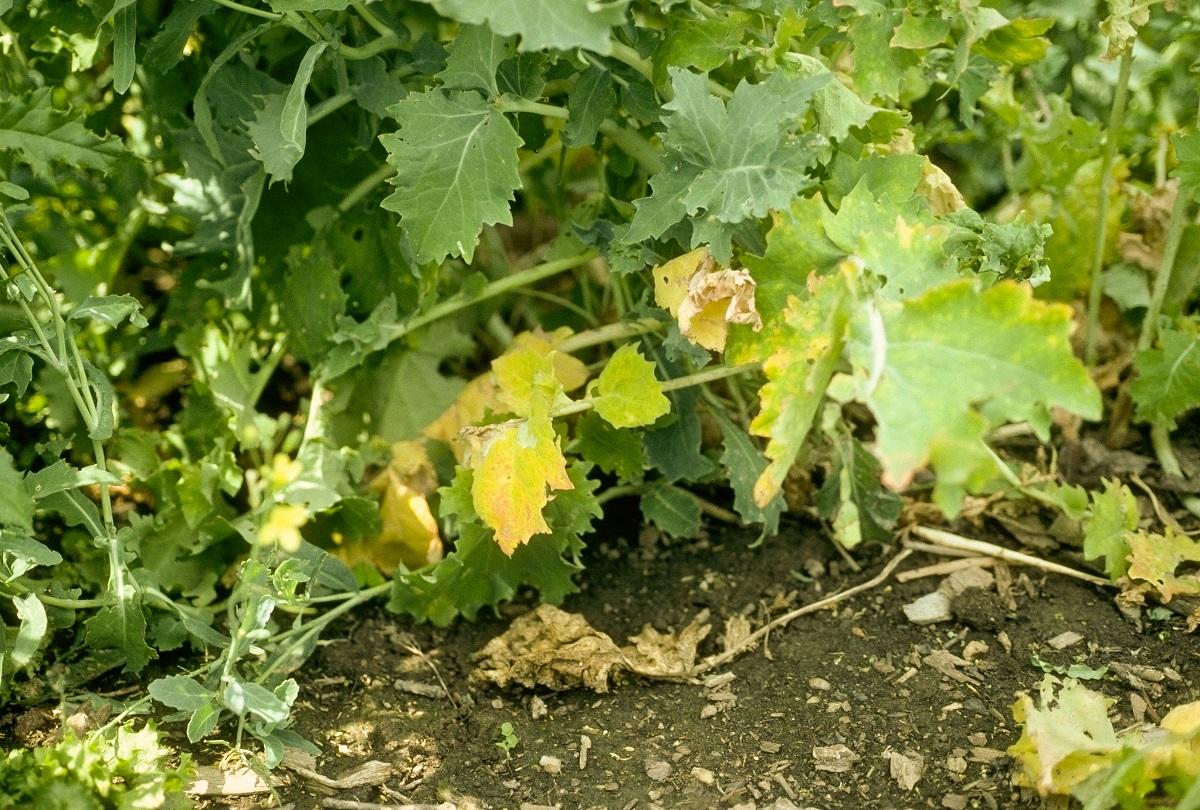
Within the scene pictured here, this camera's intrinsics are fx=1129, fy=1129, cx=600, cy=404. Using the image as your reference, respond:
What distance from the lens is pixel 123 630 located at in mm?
1799

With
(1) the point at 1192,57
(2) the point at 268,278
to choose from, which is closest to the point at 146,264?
(2) the point at 268,278

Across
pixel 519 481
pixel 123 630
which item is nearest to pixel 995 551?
pixel 519 481

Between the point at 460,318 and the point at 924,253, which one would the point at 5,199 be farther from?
the point at 924,253

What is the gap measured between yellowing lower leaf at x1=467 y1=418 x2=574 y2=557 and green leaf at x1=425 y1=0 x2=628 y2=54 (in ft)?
2.04

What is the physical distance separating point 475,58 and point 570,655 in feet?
3.30

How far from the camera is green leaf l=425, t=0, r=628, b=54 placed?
1519 mm

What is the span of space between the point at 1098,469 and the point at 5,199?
2.19m

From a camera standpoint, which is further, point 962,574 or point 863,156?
point 962,574

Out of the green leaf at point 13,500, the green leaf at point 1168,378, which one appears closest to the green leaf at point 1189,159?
the green leaf at point 1168,378

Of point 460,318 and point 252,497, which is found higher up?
point 460,318

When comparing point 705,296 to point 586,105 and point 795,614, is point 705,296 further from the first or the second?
point 795,614

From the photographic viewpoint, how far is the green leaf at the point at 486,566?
1.97 metres

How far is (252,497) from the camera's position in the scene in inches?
87.6

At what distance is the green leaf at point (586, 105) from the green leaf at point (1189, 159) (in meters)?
0.99
